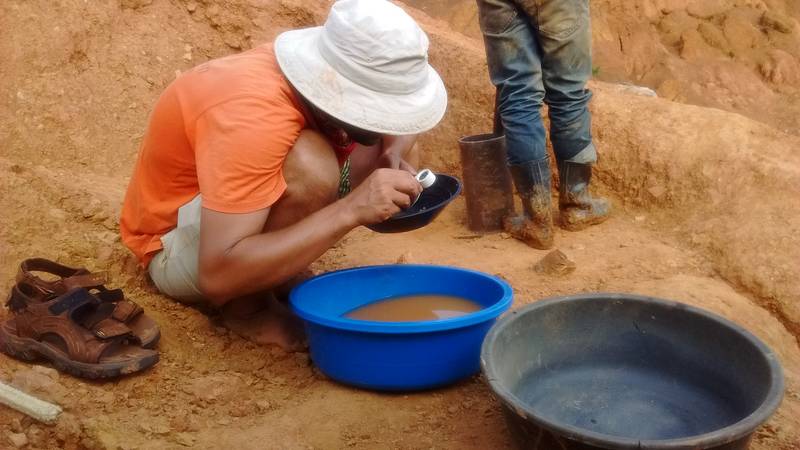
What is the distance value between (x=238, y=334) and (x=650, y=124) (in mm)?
2089

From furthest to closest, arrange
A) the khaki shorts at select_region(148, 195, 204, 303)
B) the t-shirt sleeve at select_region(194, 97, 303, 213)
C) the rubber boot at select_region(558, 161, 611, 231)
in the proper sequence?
the rubber boot at select_region(558, 161, 611, 231) → the khaki shorts at select_region(148, 195, 204, 303) → the t-shirt sleeve at select_region(194, 97, 303, 213)

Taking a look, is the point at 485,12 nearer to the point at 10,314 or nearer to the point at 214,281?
the point at 214,281

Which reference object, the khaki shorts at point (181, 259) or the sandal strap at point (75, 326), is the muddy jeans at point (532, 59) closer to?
the khaki shorts at point (181, 259)

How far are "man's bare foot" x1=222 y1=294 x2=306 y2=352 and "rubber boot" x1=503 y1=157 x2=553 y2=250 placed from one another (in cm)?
112

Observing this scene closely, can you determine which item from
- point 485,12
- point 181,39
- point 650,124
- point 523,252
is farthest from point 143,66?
point 650,124

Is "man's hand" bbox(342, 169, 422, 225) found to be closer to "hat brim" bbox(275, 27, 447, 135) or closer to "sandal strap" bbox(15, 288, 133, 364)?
"hat brim" bbox(275, 27, 447, 135)

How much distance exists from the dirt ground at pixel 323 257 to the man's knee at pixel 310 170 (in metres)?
0.55

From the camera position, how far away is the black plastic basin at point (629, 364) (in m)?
2.13

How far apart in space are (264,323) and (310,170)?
58 cm

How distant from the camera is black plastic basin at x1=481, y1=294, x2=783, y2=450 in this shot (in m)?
2.13

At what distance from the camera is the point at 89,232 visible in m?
3.11

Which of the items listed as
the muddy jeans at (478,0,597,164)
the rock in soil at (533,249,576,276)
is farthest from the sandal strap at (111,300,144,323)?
the muddy jeans at (478,0,597,164)

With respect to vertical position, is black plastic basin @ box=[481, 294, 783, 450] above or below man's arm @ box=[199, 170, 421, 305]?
below

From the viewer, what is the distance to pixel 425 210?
2.65 meters
